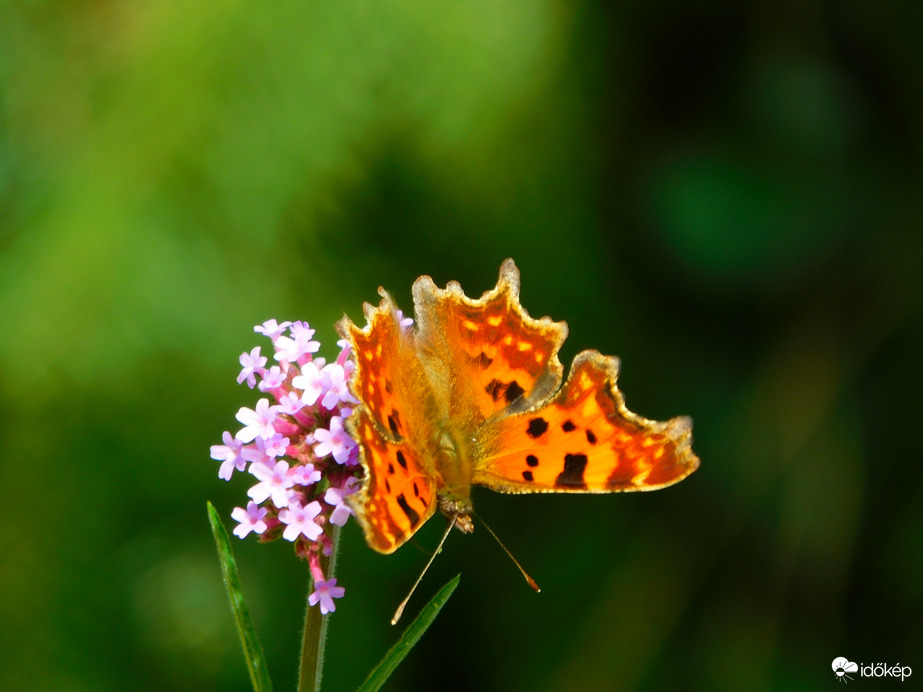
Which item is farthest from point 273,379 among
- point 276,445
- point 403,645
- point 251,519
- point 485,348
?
point 403,645

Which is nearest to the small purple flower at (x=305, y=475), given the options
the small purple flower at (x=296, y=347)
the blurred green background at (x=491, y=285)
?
the small purple flower at (x=296, y=347)

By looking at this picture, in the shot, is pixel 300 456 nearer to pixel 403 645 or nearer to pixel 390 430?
→ pixel 390 430

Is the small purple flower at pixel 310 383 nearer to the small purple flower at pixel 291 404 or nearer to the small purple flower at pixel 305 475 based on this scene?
the small purple flower at pixel 291 404

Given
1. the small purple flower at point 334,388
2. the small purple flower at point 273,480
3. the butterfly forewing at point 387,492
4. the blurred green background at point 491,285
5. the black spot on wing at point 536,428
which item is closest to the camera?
the butterfly forewing at point 387,492

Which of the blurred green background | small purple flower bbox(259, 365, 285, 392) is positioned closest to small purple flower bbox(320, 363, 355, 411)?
small purple flower bbox(259, 365, 285, 392)

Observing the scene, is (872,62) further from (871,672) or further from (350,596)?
(350,596)

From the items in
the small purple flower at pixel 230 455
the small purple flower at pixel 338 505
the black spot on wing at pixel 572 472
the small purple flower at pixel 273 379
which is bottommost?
the black spot on wing at pixel 572 472

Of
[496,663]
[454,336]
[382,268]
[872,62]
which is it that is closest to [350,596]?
[496,663]

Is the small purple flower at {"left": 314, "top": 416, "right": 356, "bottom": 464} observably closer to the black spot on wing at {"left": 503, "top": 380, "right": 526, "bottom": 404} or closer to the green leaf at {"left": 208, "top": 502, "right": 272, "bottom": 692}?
the green leaf at {"left": 208, "top": 502, "right": 272, "bottom": 692}
